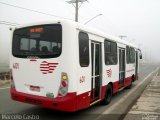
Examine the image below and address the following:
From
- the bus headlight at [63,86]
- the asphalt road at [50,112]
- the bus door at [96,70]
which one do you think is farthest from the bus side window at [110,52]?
the bus headlight at [63,86]

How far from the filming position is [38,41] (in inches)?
292

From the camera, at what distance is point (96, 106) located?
382 inches

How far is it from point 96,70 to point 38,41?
2.37 meters

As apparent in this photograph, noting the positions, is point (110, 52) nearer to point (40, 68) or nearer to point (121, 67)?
point (121, 67)

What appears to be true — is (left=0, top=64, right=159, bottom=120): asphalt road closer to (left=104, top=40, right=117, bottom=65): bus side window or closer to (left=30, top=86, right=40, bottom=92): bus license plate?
(left=30, top=86, right=40, bottom=92): bus license plate

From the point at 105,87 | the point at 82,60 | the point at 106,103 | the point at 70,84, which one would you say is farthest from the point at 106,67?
the point at 70,84

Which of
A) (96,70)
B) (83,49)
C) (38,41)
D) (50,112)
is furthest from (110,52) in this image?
(38,41)

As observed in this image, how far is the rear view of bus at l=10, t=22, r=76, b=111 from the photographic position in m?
6.80

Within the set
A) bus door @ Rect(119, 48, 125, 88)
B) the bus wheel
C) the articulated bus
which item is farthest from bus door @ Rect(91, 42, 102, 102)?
bus door @ Rect(119, 48, 125, 88)

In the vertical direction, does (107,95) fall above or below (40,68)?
below

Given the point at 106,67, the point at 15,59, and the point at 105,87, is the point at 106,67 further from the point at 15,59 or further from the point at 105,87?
the point at 15,59

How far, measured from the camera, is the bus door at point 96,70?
8266 mm

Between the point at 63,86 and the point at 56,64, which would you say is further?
the point at 56,64

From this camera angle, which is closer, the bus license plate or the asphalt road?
the bus license plate
